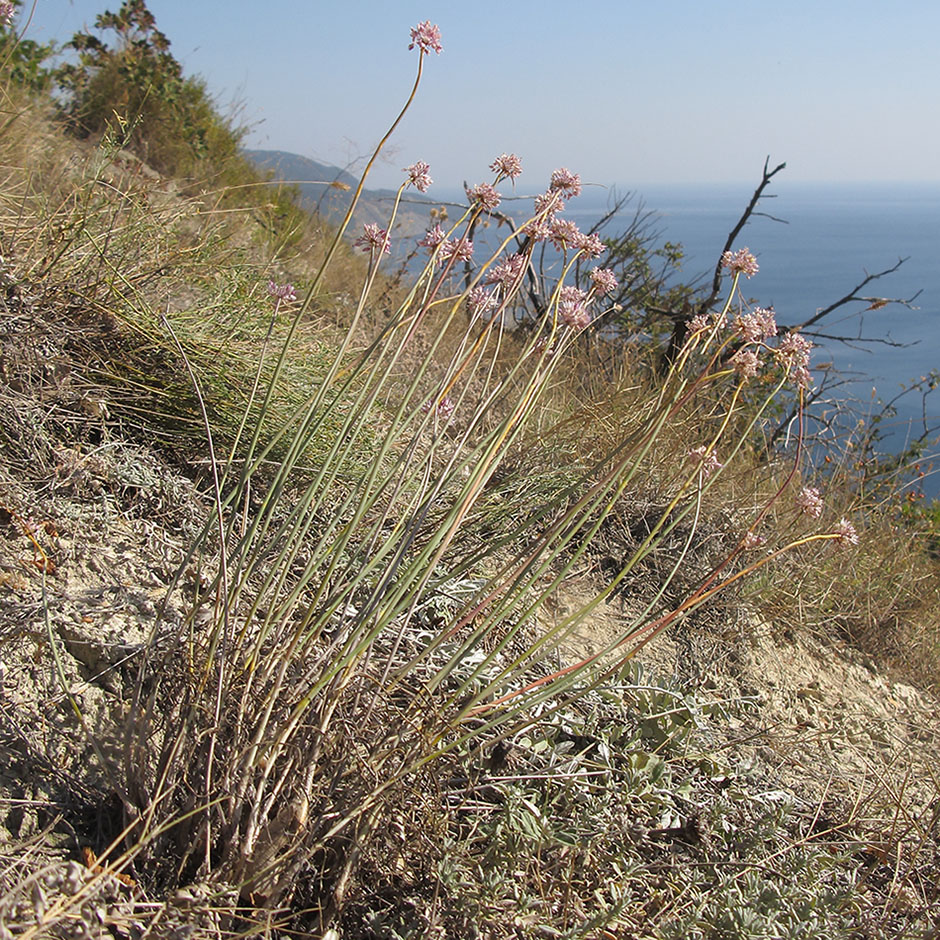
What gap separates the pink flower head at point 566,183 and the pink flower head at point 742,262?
41 cm

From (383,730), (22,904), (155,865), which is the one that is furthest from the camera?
(383,730)

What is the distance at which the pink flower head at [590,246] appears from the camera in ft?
5.92

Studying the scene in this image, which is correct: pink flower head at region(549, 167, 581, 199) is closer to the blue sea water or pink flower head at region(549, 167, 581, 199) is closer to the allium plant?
the allium plant

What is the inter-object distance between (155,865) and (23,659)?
2.05 ft

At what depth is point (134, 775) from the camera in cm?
146

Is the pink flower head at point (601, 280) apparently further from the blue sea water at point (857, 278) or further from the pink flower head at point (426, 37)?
the blue sea water at point (857, 278)

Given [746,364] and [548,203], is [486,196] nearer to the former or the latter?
[548,203]

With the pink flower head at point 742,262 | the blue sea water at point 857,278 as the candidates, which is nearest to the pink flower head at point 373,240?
the pink flower head at point 742,262

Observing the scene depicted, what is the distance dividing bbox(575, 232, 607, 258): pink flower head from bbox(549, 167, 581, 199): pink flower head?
11 cm

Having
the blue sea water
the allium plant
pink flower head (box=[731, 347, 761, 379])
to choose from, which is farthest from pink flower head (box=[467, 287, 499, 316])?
the blue sea water

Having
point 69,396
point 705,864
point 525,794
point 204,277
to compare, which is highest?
point 204,277

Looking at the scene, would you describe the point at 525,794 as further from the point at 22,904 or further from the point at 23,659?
the point at 23,659

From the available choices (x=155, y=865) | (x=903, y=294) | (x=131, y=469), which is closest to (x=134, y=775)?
(x=155, y=865)

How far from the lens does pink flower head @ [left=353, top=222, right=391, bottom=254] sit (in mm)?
1730
